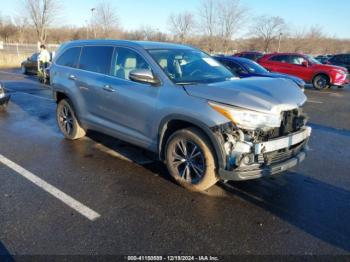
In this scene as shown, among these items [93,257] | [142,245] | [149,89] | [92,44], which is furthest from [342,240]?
[92,44]

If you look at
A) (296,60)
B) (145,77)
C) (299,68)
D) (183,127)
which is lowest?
(183,127)

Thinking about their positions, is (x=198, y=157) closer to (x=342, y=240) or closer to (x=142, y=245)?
(x=142, y=245)

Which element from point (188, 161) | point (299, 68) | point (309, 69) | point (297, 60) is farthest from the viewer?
point (297, 60)

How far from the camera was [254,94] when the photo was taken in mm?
3596

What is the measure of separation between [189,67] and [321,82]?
45.4ft

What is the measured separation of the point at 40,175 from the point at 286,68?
14704 mm

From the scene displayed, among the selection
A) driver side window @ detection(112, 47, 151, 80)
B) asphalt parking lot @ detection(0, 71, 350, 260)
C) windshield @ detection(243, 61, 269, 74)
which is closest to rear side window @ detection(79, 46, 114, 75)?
driver side window @ detection(112, 47, 151, 80)

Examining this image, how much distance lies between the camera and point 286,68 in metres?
16.3

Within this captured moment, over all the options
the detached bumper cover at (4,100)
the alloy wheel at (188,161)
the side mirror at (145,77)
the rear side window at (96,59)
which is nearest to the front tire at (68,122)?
the rear side window at (96,59)

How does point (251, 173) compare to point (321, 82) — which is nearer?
point (251, 173)

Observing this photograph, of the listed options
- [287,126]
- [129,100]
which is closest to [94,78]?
[129,100]

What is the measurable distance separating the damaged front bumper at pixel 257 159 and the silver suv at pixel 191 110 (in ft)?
0.04

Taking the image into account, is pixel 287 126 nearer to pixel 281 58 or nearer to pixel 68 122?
pixel 68 122

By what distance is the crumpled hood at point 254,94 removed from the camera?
3502mm
